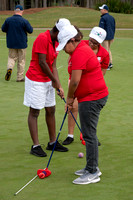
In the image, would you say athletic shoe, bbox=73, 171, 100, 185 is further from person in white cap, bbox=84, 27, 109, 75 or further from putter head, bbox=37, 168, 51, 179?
person in white cap, bbox=84, 27, 109, 75

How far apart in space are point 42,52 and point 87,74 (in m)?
1.14

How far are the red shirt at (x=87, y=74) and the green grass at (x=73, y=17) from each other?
26866mm

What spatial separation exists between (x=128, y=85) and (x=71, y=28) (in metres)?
7.08

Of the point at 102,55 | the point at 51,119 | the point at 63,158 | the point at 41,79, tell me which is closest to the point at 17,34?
the point at 102,55

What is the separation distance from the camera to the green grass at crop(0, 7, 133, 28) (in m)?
32.3

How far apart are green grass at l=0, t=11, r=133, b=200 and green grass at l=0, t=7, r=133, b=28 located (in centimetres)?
2242

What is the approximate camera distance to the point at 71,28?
4.93m

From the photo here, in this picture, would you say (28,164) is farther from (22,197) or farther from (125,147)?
(125,147)

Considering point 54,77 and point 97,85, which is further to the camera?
point 54,77

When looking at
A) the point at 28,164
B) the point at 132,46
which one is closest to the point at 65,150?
the point at 28,164

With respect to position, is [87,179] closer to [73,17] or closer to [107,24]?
[107,24]

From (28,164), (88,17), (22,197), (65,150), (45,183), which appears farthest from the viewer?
(88,17)

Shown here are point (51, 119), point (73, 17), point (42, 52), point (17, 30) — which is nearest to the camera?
point (42, 52)

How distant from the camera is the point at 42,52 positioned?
5812 millimetres
